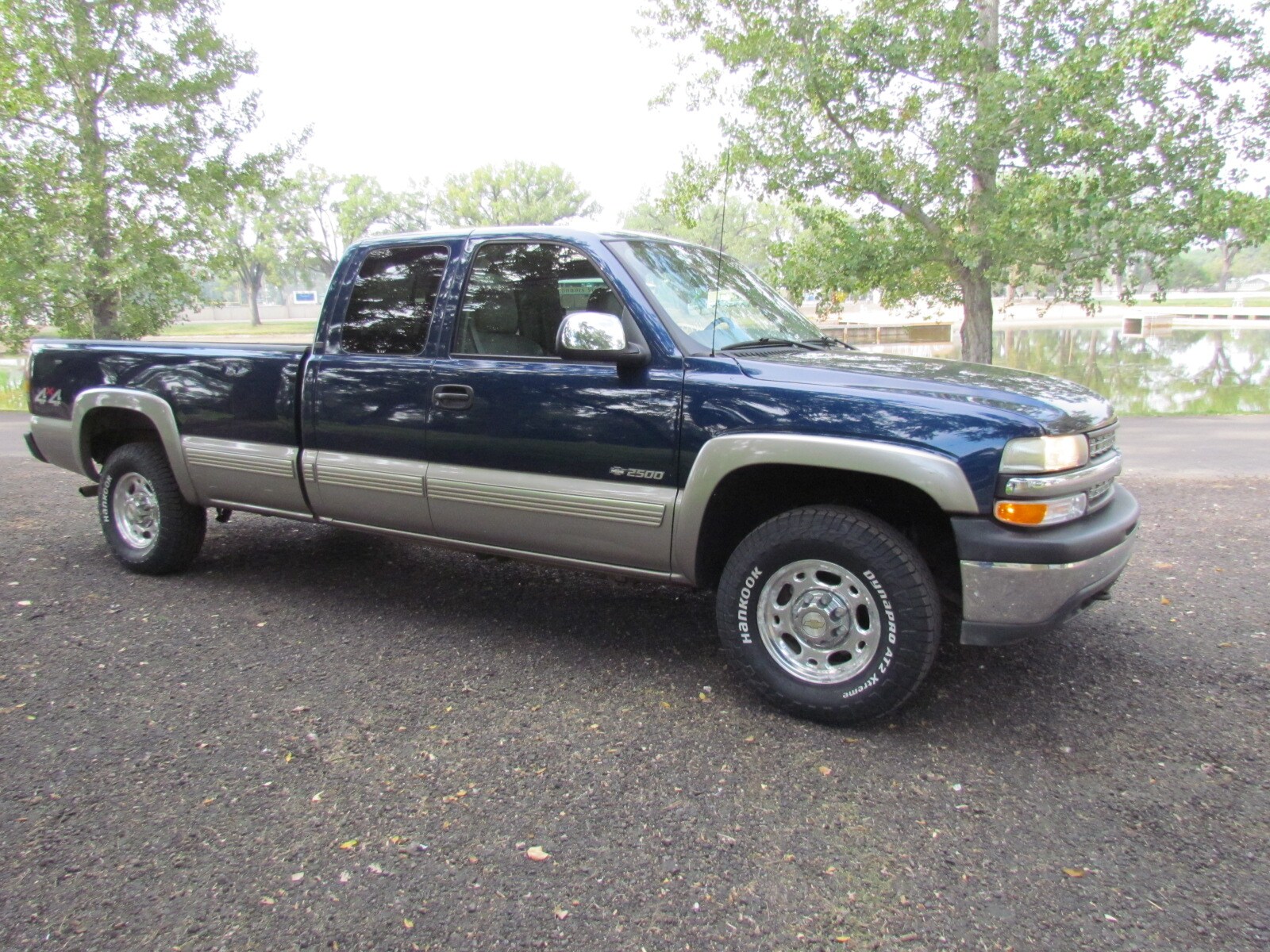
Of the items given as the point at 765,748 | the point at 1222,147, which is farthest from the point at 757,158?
the point at 765,748

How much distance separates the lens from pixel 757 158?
13.0 meters

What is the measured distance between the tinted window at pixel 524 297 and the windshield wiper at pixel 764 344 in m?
0.54

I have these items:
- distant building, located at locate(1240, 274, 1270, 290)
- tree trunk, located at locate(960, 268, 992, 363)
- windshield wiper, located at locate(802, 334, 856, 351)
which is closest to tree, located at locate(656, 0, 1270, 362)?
tree trunk, located at locate(960, 268, 992, 363)

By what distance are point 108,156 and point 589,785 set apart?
61.4ft

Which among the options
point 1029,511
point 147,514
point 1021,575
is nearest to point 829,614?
point 1021,575

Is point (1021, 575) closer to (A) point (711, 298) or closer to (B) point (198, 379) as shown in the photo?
(A) point (711, 298)

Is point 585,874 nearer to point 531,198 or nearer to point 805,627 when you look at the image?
point 805,627

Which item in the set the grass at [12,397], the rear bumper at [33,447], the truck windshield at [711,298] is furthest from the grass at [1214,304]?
the rear bumper at [33,447]

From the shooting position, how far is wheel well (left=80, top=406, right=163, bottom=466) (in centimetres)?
518

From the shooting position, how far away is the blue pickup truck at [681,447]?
3.03 meters

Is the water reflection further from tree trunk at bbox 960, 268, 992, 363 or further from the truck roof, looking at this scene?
the truck roof

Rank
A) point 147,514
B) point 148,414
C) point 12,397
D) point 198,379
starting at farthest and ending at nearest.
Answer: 1. point 12,397
2. point 147,514
3. point 148,414
4. point 198,379

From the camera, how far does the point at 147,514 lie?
5223mm

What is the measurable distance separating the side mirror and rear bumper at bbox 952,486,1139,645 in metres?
1.38
